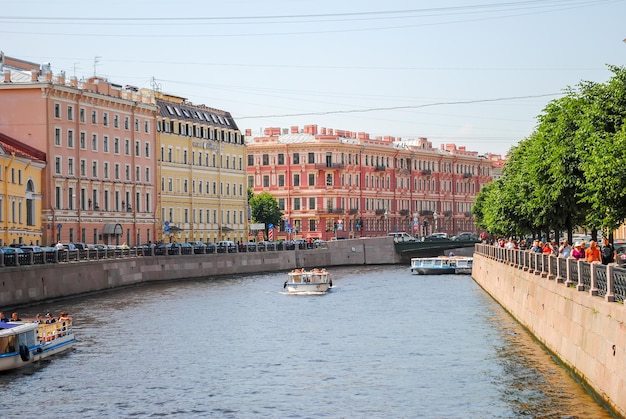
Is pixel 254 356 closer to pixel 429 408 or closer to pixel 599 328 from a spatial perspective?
pixel 429 408

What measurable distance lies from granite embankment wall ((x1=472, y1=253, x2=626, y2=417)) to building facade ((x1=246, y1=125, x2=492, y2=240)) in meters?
73.8

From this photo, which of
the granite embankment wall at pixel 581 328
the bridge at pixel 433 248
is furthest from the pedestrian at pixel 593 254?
the bridge at pixel 433 248

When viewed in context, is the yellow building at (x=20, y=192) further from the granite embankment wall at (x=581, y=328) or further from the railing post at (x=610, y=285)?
the railing post at (x=610, y=285)

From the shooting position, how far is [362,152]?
120 m

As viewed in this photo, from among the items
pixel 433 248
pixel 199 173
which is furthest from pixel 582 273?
pixel 433 248

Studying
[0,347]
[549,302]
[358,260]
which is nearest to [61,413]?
[0,347]

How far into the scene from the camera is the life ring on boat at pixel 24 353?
1171 inches

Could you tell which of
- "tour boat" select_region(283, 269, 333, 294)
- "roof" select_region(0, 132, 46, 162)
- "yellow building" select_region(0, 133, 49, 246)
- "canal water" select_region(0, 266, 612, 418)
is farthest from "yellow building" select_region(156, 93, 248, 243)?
"canal water" select_region(0, 266, 612, 418)

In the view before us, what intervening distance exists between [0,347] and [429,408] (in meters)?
11.3

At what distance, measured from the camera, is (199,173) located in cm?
9481

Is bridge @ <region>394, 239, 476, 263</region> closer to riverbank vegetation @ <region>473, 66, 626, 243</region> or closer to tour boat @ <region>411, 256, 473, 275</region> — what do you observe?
tour boat @ <region>411, 256, 473, 275</region>

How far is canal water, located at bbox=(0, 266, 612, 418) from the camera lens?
938 inches

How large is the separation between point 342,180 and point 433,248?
18.9m

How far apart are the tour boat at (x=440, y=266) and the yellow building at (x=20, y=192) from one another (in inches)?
1091
